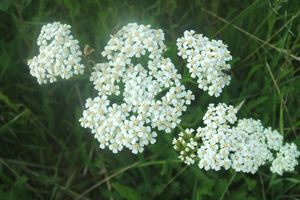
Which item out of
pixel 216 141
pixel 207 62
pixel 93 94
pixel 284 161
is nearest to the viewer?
pixel 216 141

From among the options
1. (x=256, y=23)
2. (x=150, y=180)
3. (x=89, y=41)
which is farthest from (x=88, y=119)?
(x=256, y=23)

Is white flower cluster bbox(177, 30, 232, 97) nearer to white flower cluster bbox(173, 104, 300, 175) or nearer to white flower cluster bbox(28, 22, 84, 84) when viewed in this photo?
white flower cluster bbox(173, 104, 300, 175)

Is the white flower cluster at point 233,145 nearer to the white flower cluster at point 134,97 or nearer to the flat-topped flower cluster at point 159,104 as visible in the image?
the flat-topped flower cluster at point 159,104

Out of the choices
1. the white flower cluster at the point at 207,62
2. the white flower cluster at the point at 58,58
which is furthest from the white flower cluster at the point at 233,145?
the white flower cluster at the point at 58,58

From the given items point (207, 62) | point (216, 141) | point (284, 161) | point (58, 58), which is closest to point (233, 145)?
point (216, 141)

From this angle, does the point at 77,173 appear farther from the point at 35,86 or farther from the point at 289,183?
the point at 289,183

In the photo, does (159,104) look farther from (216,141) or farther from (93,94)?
(93,94)

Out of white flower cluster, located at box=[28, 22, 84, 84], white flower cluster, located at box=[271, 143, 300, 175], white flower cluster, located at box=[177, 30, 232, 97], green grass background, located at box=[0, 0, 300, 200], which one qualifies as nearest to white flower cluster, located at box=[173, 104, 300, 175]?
white flower cluster, located at box=[271, 143, 300, 175]
